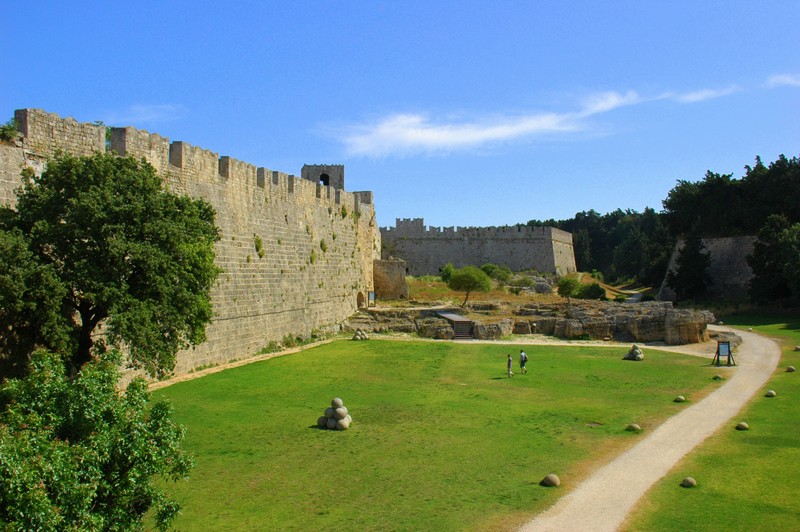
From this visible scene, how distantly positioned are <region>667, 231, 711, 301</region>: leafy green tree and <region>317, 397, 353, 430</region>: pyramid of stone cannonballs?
35706 millimetres

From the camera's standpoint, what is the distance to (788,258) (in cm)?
3316

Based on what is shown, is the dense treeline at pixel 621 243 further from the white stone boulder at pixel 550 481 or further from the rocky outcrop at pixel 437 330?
the white stone boulder at pixel 550 481

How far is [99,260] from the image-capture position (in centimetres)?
1098

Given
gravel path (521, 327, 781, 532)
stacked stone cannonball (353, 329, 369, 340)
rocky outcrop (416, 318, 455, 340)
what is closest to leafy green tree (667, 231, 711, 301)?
rocky outcrop (416, 318, 455, 340)

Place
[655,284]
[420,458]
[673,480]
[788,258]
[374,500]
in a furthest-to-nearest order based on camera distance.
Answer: [655,284] → [788,258] → [420,458] → [673,480] → [374,500]

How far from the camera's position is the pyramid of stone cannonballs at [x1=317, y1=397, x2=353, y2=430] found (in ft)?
40.2

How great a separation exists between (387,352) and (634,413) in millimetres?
9699

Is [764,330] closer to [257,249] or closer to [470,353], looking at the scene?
[470,353]

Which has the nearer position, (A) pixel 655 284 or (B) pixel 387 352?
(B) pixel 387 352

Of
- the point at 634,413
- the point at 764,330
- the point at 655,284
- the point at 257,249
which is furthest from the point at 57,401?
the point at 655,284

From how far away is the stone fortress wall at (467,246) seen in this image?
54281mm

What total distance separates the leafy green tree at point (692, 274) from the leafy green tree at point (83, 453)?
40.9m

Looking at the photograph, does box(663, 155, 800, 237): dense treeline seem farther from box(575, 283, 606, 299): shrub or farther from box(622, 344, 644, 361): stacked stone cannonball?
box(622, 344, 644, 361): stacked stone cannonball

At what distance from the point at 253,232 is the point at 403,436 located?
11863 mm
